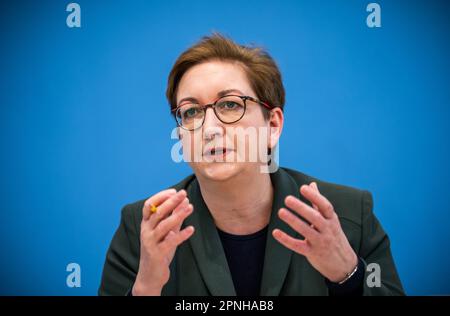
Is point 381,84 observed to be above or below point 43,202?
above

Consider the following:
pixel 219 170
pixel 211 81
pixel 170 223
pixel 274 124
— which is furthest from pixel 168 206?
pixel 274 124

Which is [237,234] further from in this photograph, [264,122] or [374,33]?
[374,33]

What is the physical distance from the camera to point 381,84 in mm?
2031

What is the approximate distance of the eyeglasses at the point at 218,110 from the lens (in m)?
1.46

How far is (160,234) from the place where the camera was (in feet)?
3.87

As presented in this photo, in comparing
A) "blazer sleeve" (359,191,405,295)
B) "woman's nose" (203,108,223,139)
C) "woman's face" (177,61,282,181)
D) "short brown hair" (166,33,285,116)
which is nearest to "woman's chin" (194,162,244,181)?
"woman's face" (177,61,282,181)

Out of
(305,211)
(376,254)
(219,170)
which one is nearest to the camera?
(305,211)

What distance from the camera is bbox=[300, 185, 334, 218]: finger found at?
107 centimetres

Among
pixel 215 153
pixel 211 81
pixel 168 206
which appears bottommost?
pixel 168 206

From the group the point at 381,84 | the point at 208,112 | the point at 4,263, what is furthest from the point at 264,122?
the point at 4,263

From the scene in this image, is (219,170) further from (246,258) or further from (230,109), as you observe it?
(246,258)

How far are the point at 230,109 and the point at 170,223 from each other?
52 centimetres

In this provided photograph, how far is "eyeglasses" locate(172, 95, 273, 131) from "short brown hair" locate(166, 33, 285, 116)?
11 centimetres

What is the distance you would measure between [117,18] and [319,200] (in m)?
1.54
